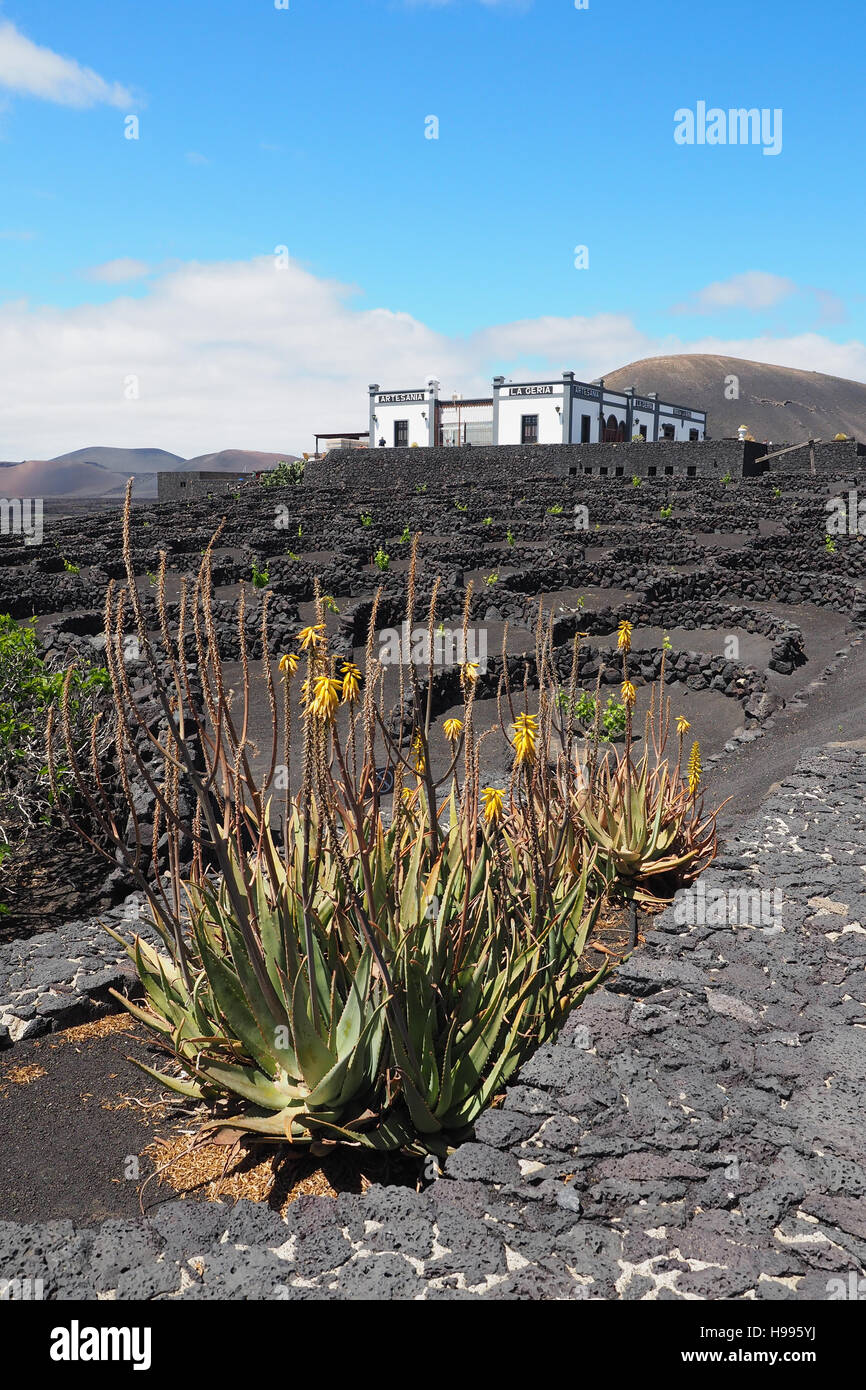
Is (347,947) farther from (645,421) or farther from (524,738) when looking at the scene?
(645,421)

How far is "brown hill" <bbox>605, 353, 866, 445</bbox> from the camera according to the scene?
5773 inches

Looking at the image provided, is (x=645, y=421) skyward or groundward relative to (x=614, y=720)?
skyward

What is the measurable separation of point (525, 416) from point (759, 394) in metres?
132

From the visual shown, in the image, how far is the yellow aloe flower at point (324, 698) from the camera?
233cm

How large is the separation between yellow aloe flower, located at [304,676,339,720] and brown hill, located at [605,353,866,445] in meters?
142

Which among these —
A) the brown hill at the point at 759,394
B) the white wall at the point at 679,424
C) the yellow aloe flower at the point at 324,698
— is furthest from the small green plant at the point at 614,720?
the brown hill at the point at 759,394

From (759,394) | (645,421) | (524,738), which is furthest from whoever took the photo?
(759,394)

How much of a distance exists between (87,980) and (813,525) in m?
23.8

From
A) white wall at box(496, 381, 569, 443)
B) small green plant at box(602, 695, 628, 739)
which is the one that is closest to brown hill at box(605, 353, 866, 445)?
white wall at box(496, 381, 569, 443)

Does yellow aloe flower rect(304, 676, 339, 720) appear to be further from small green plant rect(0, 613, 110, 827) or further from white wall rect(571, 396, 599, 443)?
white wall rect(571, 396, 599, 443)

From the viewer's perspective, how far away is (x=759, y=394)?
165 m

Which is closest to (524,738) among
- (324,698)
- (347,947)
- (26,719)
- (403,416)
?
(347,947)

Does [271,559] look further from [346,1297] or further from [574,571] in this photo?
[346,1297]
